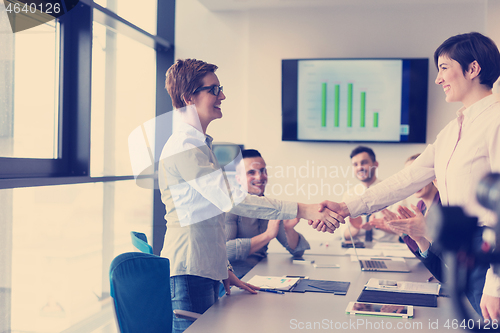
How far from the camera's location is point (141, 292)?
151cm

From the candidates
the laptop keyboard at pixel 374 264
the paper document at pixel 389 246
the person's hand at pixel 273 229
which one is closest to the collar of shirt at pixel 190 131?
the person's hand at pixel 273 229

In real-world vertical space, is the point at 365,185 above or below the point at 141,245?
above

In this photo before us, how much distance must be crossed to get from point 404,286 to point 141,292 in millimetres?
1168

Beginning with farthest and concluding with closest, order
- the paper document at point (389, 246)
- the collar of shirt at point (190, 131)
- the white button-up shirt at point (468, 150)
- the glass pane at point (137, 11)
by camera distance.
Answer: the glass pane at point (137, 11), the paper document at point (389, 246), the collar of shirt at point (190, 131), the white button-up shirt at point (468, 150)

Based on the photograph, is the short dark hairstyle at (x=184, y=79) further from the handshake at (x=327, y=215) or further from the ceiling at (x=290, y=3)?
the ceiling at (x=290, y=3)

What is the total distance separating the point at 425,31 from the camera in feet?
13.3

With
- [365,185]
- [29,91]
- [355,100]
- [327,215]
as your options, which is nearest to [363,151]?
[365,185]

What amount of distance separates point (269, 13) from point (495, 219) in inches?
165

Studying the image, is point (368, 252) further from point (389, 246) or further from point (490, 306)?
point (490, 306)

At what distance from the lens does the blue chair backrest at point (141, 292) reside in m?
1.42

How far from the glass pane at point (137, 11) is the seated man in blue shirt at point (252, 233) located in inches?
76.5

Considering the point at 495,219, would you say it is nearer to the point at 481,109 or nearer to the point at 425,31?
the point at 481,109

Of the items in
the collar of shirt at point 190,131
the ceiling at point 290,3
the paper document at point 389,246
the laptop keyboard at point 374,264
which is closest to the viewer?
the collar of shirt at point 190,131

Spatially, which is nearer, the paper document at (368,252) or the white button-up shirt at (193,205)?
the white button-up shirt at (193,205)
